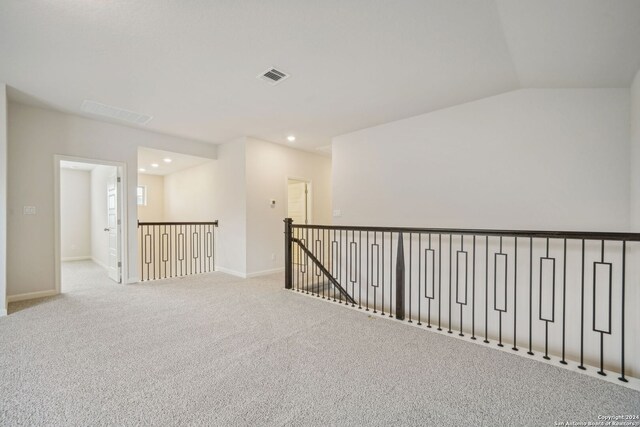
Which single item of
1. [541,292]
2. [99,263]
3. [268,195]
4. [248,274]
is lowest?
[99,263]

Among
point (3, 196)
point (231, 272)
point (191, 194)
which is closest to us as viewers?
point (3, 196)

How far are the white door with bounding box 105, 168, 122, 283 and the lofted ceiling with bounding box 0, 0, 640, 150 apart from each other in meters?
1.40

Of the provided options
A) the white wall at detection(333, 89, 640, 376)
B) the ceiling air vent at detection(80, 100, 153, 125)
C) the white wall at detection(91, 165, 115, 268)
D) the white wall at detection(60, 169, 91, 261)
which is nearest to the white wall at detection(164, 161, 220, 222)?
the white wall at detection(91, 165, 115, 268)

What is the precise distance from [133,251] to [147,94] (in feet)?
9.09

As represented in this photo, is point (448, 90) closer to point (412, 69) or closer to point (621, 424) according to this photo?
point (412, 69)

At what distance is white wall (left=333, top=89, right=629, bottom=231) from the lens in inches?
110

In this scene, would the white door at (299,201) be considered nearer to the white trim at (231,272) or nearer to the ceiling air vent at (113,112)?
the white trim at (231,272)

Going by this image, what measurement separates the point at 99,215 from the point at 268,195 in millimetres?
4802

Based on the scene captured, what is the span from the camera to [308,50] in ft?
8.01

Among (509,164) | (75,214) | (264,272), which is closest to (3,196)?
(264,272)

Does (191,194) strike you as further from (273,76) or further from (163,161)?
(273,76)

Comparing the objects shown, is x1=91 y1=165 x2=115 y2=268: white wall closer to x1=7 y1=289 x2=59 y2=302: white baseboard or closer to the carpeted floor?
x1=7 y1=289 x2=59 y2=302: white baseboard

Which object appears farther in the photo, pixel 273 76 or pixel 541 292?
pixel 273 76

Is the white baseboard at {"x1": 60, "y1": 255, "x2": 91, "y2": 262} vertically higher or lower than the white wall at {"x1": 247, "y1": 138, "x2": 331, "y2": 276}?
lower
